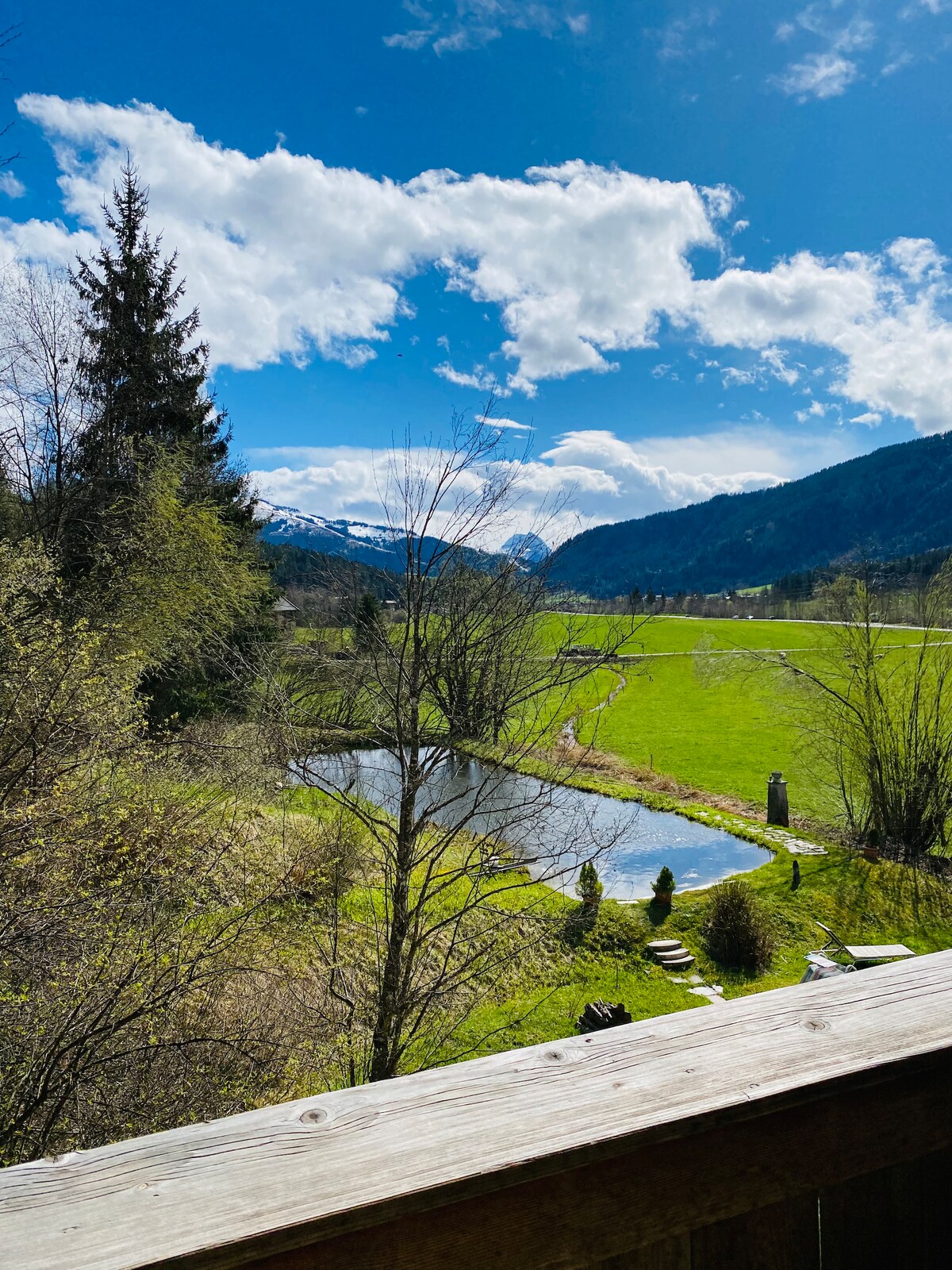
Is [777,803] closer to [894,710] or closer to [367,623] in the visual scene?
[894,710]

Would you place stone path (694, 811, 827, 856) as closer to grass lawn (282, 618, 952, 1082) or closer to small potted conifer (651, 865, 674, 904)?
grass lawn (282, 618, 952, 1082)

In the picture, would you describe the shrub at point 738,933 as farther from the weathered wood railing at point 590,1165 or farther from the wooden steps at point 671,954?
the weathered wood railing at point 590,1165

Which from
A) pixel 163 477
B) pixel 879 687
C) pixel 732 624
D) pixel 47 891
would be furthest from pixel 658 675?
pixel 47 891

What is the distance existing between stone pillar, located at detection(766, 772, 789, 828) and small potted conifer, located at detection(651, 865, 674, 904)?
7.19 m

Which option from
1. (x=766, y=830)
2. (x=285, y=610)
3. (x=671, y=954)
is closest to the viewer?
(x=671, y=954)

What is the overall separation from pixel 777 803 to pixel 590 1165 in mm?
19844

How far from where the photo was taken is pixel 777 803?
18688 millimetres

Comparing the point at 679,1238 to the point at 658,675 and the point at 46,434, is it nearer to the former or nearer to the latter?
the point at 46,434

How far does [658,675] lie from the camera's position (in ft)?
133

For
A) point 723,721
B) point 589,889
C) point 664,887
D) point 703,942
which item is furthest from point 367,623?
point 723,721

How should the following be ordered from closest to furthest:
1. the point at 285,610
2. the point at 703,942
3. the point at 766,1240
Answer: the point at 766,1240, the point at 703,942, the point at 285,610

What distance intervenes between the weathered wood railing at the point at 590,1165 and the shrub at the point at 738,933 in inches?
448

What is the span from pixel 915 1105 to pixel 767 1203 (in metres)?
0.26

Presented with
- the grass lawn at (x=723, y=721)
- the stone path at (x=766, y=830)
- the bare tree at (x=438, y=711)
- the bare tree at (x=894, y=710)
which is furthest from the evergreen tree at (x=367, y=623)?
the stone path at (x=766, y=830)
